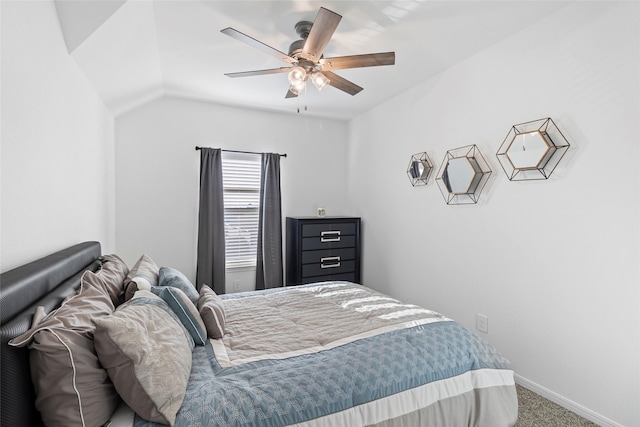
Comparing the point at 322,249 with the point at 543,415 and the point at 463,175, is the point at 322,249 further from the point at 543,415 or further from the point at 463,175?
the point at 543,415

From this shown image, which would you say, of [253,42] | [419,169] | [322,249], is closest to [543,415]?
[419,169]

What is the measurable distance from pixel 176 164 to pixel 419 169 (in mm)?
2704

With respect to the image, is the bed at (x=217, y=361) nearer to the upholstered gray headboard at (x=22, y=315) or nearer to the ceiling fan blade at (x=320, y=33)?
the upholstered gray headboard at (x=22, y=315)

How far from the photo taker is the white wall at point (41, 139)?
3.90 feet

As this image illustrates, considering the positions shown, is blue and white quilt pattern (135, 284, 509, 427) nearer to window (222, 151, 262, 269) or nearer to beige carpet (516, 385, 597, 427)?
beige carpet (516, 385, 597, 427)

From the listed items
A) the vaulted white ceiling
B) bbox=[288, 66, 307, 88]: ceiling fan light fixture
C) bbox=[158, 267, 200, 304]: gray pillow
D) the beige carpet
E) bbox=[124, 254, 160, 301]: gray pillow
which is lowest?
the beige carpet

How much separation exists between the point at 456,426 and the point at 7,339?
1661 mm

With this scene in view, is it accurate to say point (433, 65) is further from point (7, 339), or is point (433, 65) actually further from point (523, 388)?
point (7, 339)

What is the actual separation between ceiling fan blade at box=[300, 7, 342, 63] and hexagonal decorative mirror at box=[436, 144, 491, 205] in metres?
1.58

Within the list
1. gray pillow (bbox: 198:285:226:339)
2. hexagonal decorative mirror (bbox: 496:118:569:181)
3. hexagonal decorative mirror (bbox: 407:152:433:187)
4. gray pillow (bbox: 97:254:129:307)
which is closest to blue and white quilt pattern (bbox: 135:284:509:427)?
gray pillow (bbox: 198:285:226:339)

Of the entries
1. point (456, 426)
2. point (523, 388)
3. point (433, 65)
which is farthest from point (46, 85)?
point (523, 388)

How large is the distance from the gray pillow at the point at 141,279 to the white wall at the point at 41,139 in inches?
15.3

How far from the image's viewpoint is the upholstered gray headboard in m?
0.77

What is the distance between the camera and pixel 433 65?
9.48ft
